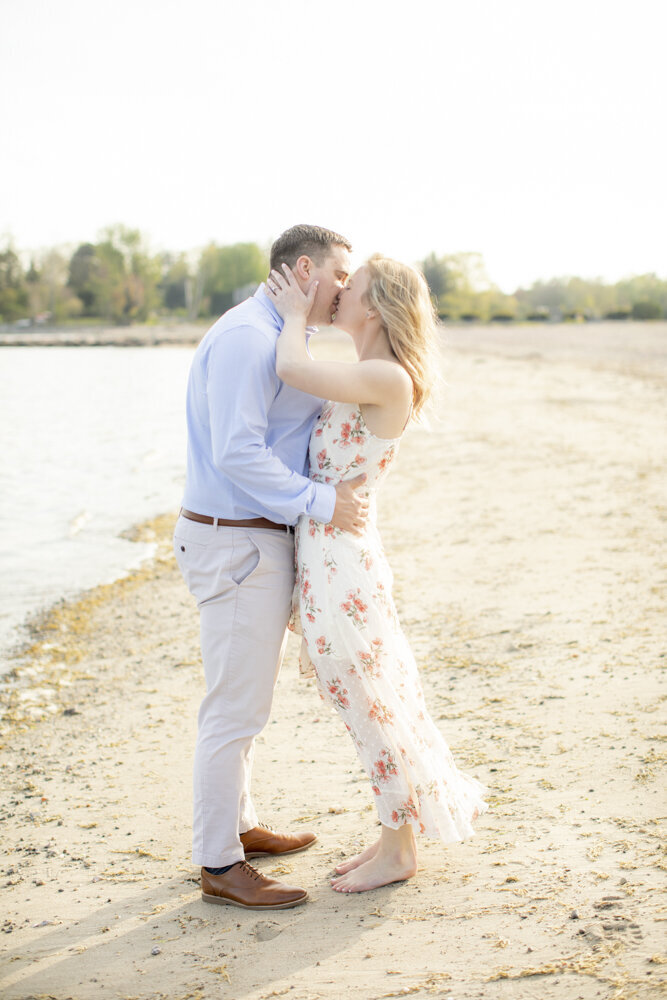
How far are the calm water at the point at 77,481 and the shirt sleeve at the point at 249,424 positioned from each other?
489cm

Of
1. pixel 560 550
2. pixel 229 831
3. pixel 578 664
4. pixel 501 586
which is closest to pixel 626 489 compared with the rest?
pixel 560 550

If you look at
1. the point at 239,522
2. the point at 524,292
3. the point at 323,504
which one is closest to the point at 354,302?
the point at 323,504

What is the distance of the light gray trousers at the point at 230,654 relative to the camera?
3289mm

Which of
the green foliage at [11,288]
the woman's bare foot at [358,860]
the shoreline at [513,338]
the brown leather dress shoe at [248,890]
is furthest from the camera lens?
the green foliage at [11,288]

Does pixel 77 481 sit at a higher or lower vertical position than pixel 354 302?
lower

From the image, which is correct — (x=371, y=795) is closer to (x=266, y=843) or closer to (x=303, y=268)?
(x=266, y=843)

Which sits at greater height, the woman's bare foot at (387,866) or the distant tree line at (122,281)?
the distant tree line at (122,281)

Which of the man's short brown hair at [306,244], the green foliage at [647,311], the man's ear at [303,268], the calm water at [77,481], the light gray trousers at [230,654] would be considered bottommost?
the calm water at [77,481]

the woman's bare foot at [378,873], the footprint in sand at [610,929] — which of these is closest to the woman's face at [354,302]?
the woman's bare foot at [378,873]

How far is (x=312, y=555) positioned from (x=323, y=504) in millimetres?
211

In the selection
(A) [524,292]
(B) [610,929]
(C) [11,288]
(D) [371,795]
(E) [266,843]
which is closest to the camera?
(B) [610,929]

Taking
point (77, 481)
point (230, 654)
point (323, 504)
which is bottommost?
point (77, 481)

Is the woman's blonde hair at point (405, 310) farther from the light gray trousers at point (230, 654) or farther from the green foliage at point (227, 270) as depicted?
the green foliage at point (227, 270)

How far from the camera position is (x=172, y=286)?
138m
